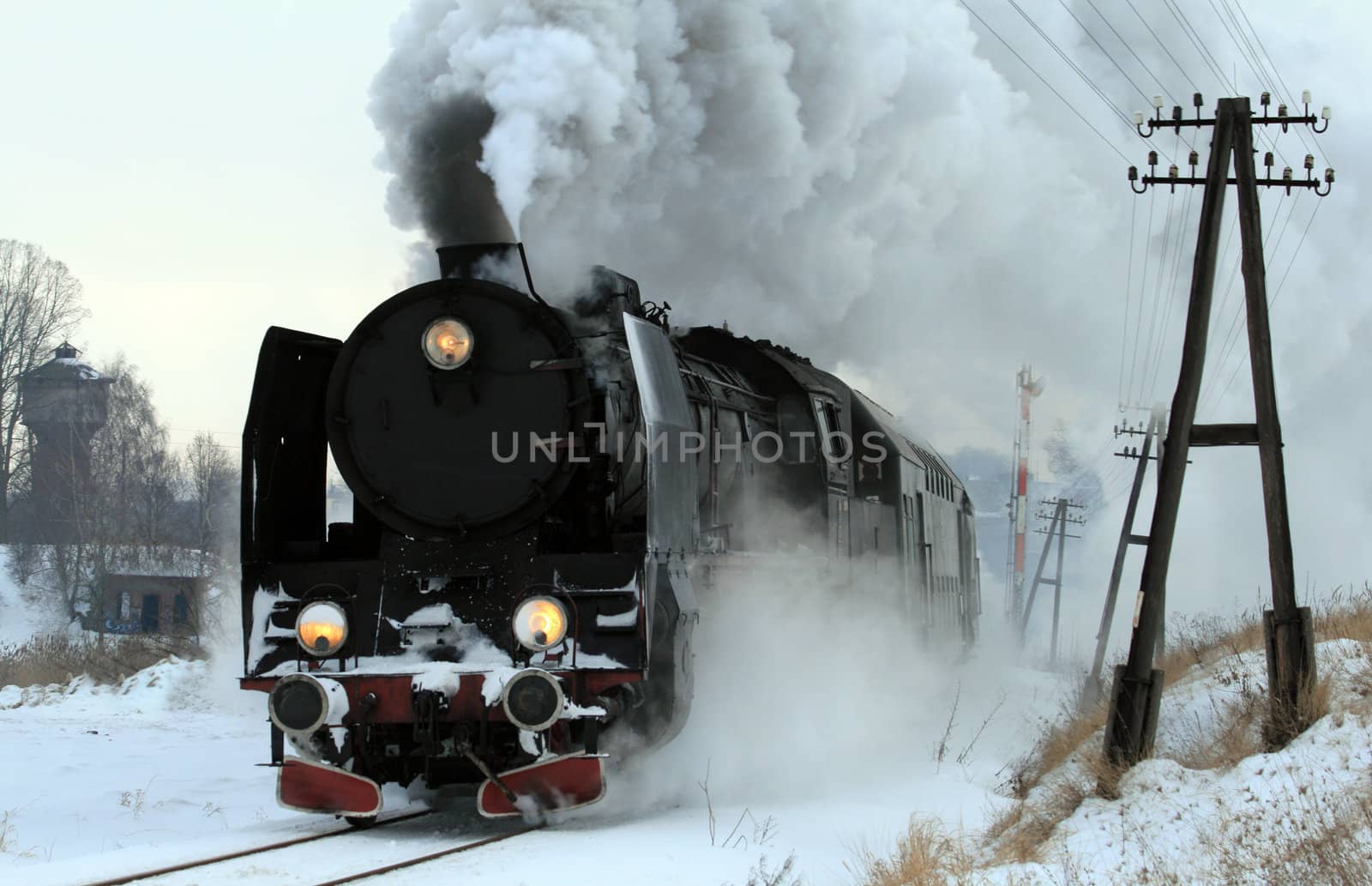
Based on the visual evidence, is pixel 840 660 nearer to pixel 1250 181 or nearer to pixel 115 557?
pixel 1250 181

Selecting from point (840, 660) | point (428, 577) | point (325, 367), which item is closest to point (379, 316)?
point (325, 367)

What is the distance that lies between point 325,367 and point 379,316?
92 centimetres

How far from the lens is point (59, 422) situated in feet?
134

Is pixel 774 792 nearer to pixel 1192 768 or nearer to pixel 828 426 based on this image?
pixel 1192 768

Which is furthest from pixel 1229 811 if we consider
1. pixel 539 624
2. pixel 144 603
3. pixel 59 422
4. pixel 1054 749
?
pixel 59 422

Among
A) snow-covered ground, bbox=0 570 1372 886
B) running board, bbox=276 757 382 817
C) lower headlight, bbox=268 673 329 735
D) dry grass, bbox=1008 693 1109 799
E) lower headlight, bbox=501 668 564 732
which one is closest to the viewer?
snow-covered ground, bbox=0 570 1372 886

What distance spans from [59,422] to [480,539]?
126 feet

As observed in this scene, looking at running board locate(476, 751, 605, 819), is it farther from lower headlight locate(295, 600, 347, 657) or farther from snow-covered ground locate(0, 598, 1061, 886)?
lower headlight locate(295, 600, 347, 657)

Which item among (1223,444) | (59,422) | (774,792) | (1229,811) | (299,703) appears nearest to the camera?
(1229,811)

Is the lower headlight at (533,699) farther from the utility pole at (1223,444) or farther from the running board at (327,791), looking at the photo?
the utility pole at (1223,444)

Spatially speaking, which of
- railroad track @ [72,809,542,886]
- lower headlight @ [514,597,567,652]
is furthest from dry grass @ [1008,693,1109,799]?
railroad track @ [72,809,542,886]

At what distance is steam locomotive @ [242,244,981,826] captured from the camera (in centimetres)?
642

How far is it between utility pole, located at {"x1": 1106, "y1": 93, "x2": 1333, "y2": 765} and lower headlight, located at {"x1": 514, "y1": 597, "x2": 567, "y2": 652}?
3328 millimetres

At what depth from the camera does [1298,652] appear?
7418 millimetres
